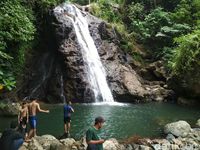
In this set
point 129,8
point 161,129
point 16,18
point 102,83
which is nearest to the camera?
point 161,129

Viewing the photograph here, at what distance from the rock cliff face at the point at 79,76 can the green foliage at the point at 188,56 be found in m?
2.83

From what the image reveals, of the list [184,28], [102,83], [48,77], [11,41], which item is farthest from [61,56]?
[184,28]

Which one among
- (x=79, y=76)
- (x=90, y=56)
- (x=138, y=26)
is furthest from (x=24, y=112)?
(x=138, y=26)

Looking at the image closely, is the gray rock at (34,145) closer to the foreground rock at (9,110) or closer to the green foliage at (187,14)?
the foreground rock at (9,110)

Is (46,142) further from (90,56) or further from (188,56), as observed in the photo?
(90,56)

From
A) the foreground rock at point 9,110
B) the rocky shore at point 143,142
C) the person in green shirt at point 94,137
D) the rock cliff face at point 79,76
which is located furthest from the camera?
the rock cliff face at point 79,76

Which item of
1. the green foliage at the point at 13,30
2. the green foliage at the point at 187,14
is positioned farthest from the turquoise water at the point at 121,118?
the green foliage at the point at 187,14

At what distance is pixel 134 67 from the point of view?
28500 mm

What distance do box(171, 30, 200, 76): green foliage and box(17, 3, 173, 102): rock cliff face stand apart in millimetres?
2830

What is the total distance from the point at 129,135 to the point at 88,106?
786 cm

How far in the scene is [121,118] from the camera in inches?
727

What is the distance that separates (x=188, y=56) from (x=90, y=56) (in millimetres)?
7269

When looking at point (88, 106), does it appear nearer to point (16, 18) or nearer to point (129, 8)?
point (16, 18)

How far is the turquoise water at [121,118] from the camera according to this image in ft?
50.7
